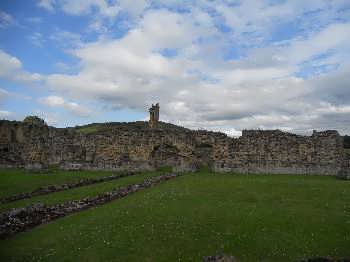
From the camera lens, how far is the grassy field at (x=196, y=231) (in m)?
10.4

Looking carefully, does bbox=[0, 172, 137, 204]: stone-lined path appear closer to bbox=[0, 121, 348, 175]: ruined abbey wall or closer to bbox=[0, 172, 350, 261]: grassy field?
bbox=[0, 172, 350, 261]: grassy field

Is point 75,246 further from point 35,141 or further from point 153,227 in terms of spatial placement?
point 35,141

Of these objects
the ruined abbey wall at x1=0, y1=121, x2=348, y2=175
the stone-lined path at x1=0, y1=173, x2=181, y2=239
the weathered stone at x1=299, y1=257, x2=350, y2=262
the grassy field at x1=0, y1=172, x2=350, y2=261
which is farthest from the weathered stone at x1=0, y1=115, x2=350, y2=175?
the weathered stone at x1=299, y1=257, x2=350, y2=262

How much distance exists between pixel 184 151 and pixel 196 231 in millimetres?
23472

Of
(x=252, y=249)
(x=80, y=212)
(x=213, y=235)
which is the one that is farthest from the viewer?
(x=80, y=212)

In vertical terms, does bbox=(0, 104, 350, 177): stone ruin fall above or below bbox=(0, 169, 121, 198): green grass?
above

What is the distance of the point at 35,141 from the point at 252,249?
33.8 meters

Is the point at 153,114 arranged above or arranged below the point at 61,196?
above

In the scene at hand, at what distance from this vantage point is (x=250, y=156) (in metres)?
32.6

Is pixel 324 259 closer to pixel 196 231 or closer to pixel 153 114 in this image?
pixel 196 231

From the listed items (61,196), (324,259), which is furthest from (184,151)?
(324,259)

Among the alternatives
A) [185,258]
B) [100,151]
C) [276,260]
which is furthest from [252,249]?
[100,151]

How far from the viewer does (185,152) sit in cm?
3566

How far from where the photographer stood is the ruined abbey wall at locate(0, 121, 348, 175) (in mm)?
31250
